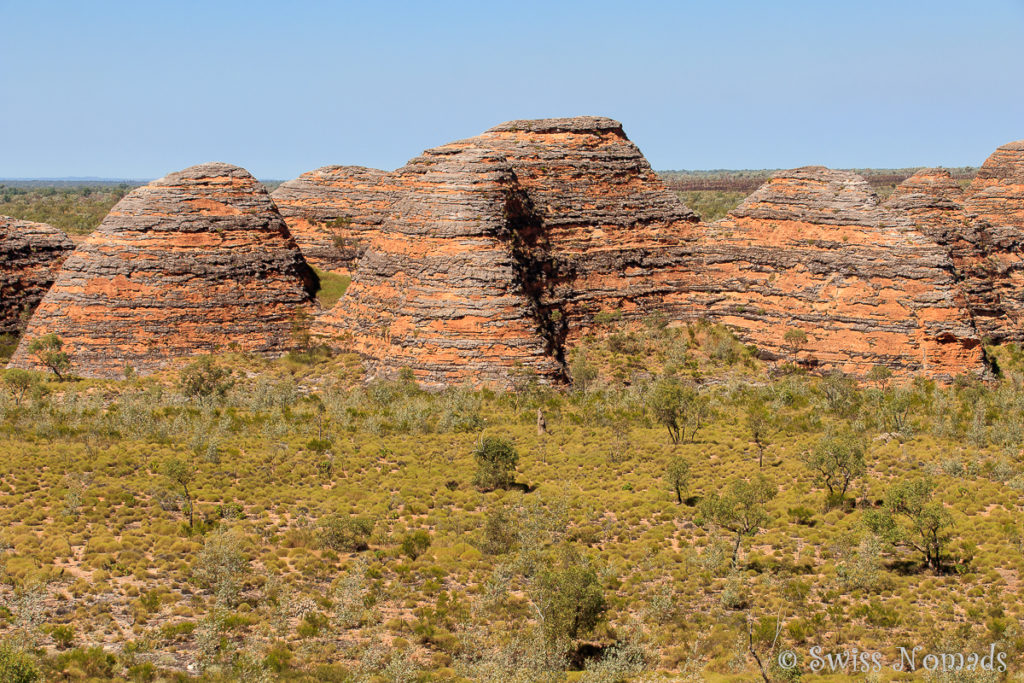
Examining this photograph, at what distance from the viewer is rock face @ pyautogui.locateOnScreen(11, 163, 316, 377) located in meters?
32.6

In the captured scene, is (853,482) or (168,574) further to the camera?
(853,482)

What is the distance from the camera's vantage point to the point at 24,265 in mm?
38812

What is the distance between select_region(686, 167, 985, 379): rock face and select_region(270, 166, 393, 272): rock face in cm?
1767

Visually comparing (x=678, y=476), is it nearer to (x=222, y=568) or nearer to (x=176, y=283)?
(x=222, y=568)

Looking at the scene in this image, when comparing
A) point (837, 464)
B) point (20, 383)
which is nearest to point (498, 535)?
point (837, 464)

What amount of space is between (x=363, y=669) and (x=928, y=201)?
35855 millimetres

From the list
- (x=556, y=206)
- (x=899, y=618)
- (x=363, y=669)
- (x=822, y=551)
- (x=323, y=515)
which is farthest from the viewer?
(x=556, y=206)

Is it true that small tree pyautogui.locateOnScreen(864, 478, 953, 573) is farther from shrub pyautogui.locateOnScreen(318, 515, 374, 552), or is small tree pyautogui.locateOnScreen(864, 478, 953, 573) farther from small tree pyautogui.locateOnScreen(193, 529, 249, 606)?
small tree pyautogui.locateOnScreen(193, 529, 249, 606)

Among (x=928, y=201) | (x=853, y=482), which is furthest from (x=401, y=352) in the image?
(x=928, y=201)

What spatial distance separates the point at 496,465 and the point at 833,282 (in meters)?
16.2

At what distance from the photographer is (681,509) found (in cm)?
2155

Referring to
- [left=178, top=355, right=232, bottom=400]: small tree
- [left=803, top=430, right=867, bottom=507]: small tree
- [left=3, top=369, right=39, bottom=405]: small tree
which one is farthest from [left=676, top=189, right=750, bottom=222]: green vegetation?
[left=3, top=369, right=39, bottom=405]: small tree

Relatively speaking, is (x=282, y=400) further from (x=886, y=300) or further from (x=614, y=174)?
(x=886, y=300)

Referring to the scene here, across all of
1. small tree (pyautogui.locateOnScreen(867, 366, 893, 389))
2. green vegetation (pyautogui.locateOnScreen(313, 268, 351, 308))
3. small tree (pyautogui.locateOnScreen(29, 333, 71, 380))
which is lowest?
small tree (pyautogui.locateOnScreen(867, 366, 893, 389))
